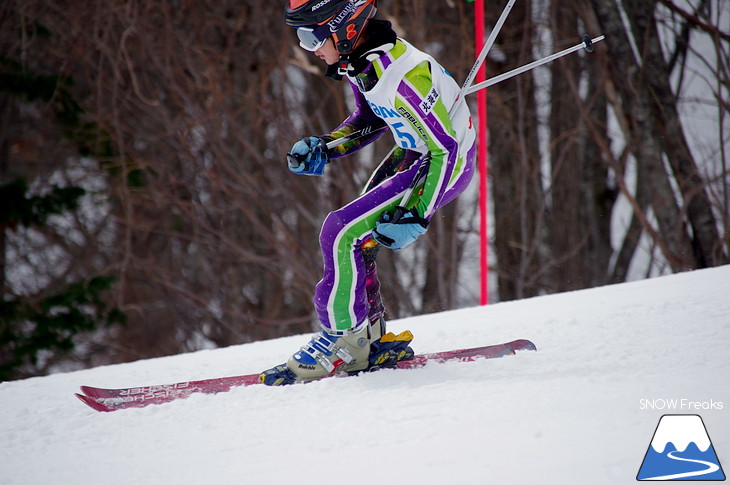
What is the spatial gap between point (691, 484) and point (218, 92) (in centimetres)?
780

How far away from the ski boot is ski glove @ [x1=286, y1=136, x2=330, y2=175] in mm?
621

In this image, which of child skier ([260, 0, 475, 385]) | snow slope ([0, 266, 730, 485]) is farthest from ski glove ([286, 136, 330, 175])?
snow slope ([0, 266, 730, 485])

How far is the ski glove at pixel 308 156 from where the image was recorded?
278 centimetres

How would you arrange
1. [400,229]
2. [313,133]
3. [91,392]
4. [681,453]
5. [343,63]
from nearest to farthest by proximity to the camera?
1. [681,453]
2. [400,229]
3. [343,63]
4. [91,392]
5. [313,133]

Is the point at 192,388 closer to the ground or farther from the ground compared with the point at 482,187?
closer to the ground

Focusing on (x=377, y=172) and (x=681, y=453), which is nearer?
(x=681, y=453)

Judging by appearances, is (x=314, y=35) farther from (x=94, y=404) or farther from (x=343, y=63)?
(x=94, y=404)

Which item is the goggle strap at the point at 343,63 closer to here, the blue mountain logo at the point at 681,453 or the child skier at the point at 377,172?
the child skier at the point at 377,172

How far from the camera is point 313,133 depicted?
350 inches

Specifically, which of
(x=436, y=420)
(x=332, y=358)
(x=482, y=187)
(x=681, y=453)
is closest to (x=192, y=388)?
(x=332, y=358)

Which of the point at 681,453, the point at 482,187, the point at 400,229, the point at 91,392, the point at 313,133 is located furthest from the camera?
the point at 313,133

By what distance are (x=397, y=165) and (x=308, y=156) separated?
0.34 meters

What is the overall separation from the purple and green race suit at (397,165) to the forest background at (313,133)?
213 inches

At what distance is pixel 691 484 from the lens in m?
1.58
